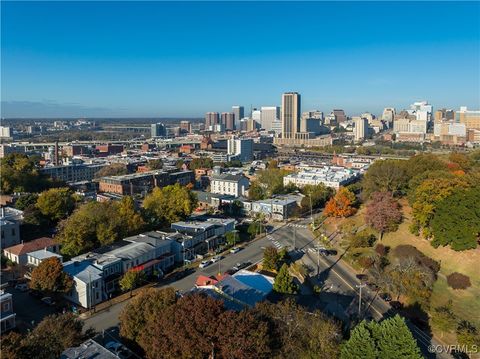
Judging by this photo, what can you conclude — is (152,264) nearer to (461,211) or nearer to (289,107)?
Result: (461,211)

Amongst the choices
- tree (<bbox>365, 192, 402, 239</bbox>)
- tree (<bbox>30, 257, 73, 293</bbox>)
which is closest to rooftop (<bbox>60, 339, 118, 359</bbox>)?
tree (<bbox>30, 257, 73, 293</bbox>)

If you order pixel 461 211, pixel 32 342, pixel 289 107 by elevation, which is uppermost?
pixel 289 107

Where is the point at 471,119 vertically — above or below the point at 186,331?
above

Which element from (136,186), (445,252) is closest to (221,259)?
(445,252)

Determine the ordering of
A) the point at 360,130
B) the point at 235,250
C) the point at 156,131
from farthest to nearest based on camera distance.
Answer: the point at 156,131, the point at 360,130, the point at 235,250

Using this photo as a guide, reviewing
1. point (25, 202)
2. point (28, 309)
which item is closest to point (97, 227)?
point (28, 309)

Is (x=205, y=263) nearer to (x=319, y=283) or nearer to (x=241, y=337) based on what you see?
(x=319, y=283)

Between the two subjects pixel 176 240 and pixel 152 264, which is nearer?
pixel 152 264
